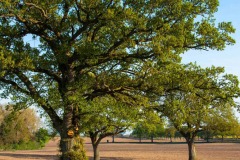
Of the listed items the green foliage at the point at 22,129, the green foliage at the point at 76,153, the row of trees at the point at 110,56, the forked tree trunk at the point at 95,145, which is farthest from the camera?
the green foliage at the point at 22,129

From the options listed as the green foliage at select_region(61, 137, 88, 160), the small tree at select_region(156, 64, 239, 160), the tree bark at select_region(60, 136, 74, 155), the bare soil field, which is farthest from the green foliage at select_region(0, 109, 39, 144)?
the small tree at select_region(156, 64, 239, 160)

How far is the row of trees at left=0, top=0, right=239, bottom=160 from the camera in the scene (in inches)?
587

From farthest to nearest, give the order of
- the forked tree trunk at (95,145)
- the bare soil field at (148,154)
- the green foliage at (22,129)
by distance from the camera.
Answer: the green foliage at (22,129), the bare soil field at (148,154), the forked tree trunk at (95,145)

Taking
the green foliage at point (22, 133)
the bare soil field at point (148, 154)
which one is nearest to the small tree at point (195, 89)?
the bare soil field at point (148, 154)

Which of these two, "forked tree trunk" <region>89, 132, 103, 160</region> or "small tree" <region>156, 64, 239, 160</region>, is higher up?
"small tree" <region>156, 64, 239, 160</region>

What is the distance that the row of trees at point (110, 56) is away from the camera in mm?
14898

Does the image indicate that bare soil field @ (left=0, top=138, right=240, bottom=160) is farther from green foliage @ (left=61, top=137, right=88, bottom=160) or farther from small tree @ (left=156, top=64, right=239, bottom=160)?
small tree @ (left=156, top=64, right=239, bottom=160)

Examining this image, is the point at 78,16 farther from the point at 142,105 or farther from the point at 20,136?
A: the point at 20,136

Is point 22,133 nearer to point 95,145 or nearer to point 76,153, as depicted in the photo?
point 95,145

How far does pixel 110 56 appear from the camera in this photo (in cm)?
1645

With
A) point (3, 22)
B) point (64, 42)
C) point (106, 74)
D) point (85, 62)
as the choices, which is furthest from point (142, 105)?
point (3, 22)

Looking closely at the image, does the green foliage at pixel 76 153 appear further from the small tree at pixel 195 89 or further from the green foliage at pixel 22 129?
the green foliage at pixel 22 129

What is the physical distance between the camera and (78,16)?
52.9 ft

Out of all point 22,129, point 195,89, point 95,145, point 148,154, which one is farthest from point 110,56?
point 22,129
